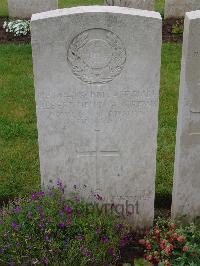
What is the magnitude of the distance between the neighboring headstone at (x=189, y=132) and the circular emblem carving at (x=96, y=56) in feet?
1.72

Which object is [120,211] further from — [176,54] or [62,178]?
[176,54]

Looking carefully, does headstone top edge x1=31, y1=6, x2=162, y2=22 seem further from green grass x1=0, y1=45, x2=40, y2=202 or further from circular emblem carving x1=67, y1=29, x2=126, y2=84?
green grass x1=0, y1=45, x2=40, y2=202

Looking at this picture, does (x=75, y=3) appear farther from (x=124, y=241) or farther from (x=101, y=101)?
(x=124, y=241)

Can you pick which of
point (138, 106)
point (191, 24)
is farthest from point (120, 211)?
point (191, 24)

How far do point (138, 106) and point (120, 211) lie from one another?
1057mm

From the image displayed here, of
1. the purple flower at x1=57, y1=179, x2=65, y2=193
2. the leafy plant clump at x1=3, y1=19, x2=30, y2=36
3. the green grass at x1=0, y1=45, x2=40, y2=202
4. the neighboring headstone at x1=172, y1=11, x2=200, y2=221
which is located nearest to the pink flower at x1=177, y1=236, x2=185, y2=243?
the neighboring headstone at x1=172, y1=11, x2=200, y2=221

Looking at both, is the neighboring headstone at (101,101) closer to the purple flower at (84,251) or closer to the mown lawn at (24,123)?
the purple flower at (84,251)

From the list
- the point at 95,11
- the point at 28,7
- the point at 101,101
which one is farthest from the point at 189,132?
the point at 28,7

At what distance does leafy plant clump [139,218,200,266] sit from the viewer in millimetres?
4121

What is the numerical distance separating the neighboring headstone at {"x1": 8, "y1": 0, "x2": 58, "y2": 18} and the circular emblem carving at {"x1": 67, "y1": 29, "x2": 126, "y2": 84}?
7.14 metres

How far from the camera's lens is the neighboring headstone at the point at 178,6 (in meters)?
10.9

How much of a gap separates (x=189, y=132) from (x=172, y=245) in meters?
0.95

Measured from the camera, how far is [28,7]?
36.2 feet

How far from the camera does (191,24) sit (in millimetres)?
3854
